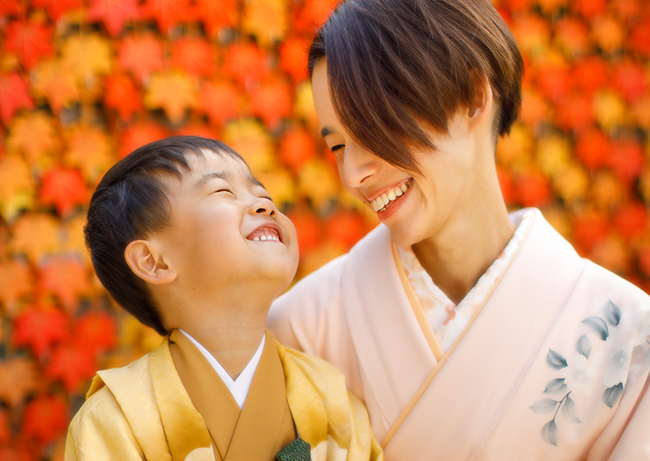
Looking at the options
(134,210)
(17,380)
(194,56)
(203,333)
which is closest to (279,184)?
(194,56)

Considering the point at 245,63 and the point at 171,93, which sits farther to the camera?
the point at 245,63

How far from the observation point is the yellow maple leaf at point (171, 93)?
7.26ft

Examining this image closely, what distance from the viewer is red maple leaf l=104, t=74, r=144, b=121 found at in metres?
2.16

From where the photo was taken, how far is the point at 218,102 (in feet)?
7.72

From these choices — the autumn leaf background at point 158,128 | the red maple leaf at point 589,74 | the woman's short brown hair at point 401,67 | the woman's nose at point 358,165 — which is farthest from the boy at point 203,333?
the red maple leaf at point 589,74

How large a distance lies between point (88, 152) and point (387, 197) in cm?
150

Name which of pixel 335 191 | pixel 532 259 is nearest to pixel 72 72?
pixel 335 191

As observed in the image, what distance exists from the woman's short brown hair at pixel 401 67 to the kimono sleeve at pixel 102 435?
2.97 ft

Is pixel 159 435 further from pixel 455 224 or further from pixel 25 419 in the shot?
pixel 25 419

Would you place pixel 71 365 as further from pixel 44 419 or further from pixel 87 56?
pixel 87 56

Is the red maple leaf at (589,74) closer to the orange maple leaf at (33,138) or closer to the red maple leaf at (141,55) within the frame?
the red maple leaf at (141,55)

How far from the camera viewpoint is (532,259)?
53.8 inches

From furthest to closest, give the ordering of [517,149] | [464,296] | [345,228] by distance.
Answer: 1. [517,149]
2. [345,228]
3. [464,296]

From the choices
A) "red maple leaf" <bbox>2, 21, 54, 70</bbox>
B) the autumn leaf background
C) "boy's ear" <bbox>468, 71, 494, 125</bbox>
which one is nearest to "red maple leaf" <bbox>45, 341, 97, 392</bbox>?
the autumn leaf background
